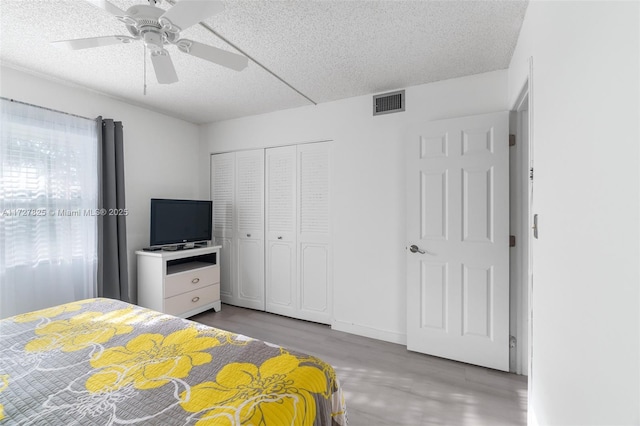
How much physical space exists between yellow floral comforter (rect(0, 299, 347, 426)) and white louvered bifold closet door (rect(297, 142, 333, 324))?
1.87 metres

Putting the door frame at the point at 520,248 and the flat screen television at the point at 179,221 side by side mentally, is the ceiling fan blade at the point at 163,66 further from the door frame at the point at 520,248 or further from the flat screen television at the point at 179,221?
the door frame at the point at 520,248

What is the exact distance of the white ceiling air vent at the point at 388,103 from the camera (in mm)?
2801

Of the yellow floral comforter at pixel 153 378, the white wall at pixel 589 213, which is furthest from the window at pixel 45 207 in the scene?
the white wall at pixel 589 213

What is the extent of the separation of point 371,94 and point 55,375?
10.1 feet

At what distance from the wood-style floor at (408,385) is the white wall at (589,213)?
26.4 inches

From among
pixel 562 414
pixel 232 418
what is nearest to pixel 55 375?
pixel 232 418

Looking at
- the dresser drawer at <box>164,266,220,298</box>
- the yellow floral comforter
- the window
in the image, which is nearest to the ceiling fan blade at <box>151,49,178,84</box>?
the yellow floral comforter

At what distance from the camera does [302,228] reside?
11.2ft

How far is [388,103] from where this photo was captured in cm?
285

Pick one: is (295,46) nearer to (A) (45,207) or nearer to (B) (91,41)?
(B) (91,41)

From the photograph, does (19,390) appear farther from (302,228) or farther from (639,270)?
(302,228)

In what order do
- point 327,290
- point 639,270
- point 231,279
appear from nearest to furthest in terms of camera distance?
point 639,270 < point 327,290 < point 231,279

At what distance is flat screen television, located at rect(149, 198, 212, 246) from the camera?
10.6 feet

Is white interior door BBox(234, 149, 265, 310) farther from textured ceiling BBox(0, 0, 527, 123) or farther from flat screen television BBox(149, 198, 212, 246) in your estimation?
textured ceiling BBox(0, 0, 527, 123)
